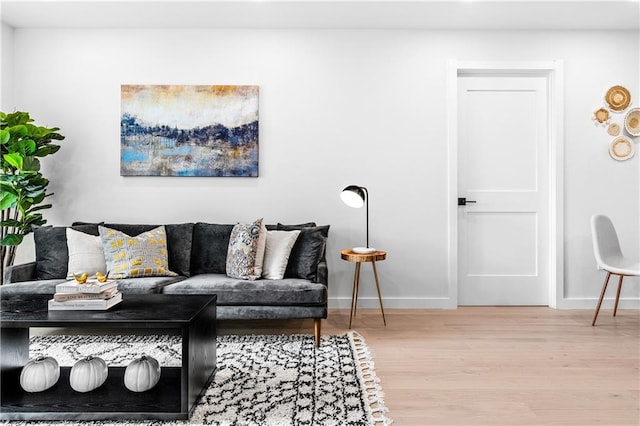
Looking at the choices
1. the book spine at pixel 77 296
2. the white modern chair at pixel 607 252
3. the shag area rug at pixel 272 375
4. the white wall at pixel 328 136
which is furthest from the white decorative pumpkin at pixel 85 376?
the white modern chair at pixel 607 252

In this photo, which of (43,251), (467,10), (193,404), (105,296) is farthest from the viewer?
(467,10)

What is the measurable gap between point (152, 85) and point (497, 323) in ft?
11.8

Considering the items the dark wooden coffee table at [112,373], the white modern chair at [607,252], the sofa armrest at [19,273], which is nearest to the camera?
the dark wooden coffee table at [112,373]

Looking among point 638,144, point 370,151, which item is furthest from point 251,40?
point 638,144

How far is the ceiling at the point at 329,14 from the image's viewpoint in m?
3.64

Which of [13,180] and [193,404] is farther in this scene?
[13,180]

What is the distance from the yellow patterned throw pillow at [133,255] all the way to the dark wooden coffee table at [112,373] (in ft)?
3.21

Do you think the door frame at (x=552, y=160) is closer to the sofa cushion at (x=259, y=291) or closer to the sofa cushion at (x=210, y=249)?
the sofa cushion at (x=259, y=291)

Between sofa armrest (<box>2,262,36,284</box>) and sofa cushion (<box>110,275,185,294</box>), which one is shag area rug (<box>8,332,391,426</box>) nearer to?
sofa cushion (<box>110,275,185,294</box>)

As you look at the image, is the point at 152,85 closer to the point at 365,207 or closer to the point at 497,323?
the point at 365,207

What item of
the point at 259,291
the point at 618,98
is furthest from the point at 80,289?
the point at 618,98

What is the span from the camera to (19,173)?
11.4 feet

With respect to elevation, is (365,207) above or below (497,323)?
above

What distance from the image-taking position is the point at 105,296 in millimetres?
2127
